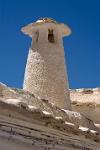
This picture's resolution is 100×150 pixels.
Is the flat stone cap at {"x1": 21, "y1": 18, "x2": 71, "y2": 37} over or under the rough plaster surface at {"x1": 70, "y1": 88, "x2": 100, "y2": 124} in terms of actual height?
over

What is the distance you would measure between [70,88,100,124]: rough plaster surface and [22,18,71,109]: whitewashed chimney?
2.14 metres

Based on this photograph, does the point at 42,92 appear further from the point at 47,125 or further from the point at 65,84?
the point at 47,125

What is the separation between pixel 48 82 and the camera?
10.3 m

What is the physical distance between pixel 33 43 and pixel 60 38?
813mm

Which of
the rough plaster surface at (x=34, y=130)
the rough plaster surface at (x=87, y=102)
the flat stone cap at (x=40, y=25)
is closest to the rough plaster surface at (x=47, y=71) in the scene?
the flat stone cap at (x=40, y=25)

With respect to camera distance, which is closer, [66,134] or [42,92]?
[66,134]

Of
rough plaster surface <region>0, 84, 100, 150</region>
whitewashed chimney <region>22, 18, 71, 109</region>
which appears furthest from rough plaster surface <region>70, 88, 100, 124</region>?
rough plaster surface <region>0, 84, 100, 150</region>

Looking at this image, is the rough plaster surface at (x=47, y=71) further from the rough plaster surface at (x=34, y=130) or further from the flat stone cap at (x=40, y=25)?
the rough plaster surface at (x=34, y=130)

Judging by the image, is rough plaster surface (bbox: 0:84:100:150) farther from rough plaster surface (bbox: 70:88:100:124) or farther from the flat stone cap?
rough plaster surface (bbox: 70:88:100:124)

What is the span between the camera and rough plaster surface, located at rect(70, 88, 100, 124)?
40.5ft

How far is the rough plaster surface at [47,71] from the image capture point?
1017cm

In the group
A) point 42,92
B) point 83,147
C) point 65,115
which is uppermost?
point 42,92

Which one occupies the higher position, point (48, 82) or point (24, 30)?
point (24, 30)

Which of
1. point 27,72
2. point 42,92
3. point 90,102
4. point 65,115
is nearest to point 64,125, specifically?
point 65,115
